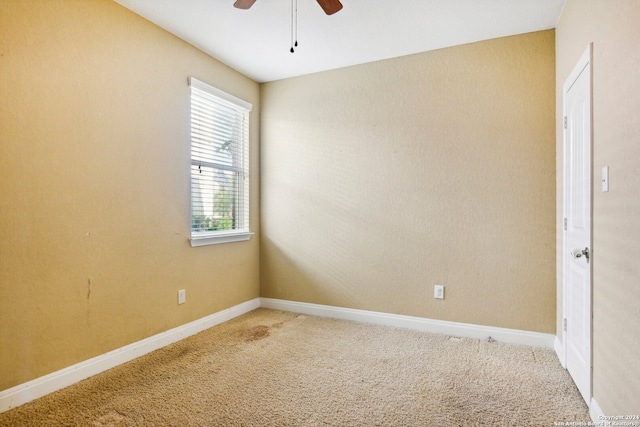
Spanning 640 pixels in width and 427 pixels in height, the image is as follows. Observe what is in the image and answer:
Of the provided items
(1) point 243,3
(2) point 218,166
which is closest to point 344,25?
(1) point 243,3

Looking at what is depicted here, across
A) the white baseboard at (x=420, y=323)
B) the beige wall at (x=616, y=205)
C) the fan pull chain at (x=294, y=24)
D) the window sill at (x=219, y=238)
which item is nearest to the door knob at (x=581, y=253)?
the beige wall at (x=616, y=205)

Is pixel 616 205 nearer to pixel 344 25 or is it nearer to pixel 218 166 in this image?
→ pixel 344 25

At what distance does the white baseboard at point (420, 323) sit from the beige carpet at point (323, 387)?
0.09 m

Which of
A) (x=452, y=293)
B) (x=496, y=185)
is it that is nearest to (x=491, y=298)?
(x=452, y=293)

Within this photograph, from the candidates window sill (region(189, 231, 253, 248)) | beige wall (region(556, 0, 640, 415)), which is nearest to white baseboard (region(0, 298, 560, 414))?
beige wall (region(556, 0, 640, 415))

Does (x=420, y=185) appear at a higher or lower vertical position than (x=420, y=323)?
higher

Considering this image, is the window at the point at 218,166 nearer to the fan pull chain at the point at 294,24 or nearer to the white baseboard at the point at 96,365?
the white baseboard at the point at 96,365

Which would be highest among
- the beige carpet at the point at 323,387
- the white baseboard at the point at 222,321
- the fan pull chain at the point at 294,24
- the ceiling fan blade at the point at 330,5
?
the fan pull chain at the point at 294,24

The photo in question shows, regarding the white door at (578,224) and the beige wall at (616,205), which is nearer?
the beige wall at (616,205)

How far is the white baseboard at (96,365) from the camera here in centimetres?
194

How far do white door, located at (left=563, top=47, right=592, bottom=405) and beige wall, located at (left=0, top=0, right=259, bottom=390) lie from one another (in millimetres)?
2857

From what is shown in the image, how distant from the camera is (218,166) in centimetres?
338

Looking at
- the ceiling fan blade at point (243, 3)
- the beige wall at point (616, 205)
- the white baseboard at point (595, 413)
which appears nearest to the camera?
the beige wall at point (616, 205)

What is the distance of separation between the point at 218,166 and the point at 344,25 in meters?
1.69
